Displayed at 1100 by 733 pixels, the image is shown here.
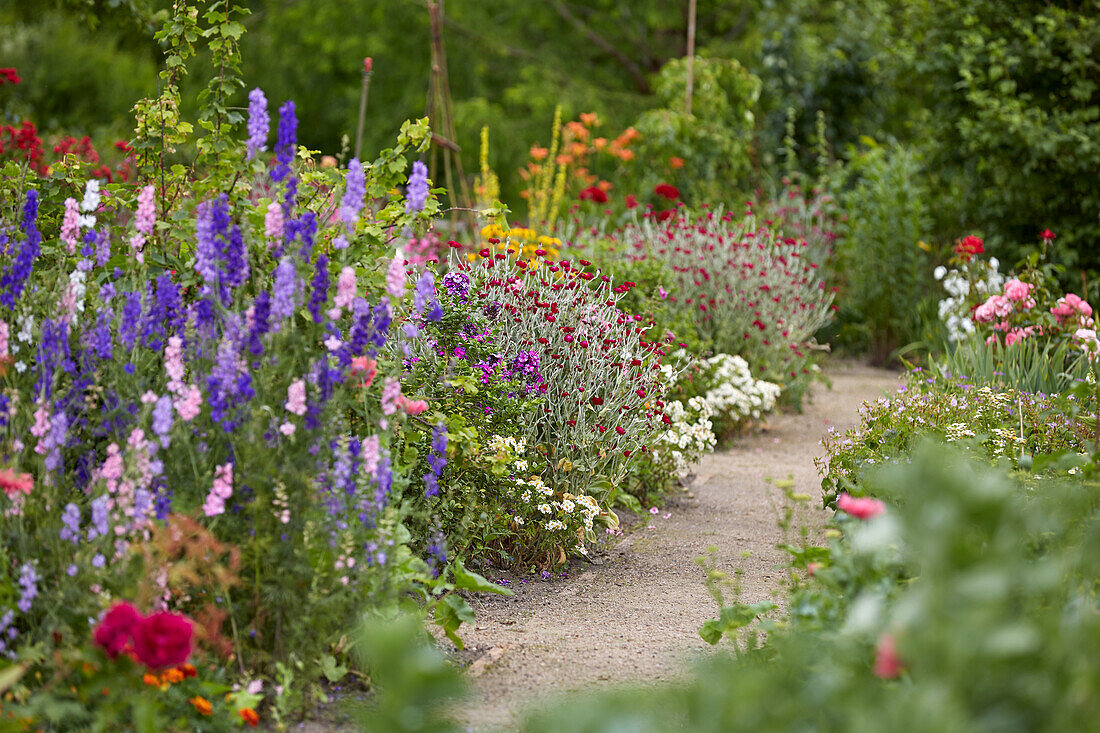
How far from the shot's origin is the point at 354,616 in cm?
253

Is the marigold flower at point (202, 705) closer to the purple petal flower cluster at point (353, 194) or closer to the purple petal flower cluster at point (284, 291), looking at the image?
the purple petal flower cluster at point (284, 291)

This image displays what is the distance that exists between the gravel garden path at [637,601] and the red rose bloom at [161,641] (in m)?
0.75

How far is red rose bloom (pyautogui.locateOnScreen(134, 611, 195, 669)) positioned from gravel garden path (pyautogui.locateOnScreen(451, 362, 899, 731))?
0.75m

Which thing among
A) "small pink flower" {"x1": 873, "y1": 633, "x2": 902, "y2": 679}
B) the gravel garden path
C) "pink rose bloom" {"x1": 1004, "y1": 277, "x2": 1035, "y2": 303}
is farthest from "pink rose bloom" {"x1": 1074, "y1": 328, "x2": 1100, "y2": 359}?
"small pink flower" {"x1": 873, "y1": 633, "x2": 902, "y2": 679}

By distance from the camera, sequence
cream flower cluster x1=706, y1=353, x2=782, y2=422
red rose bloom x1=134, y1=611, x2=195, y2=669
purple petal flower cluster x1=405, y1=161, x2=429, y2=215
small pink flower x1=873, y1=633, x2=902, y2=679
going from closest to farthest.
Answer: small pink flower x1=873, y1=633, x2=902, y2=679, red rose bloom x1=134, y1=611, x2=195, y2=669, purple petal flower cluster x1=405, y1=161, x2=429, y2=215, cream flower cluster x1=706, y1=353, x2=782, y2=422

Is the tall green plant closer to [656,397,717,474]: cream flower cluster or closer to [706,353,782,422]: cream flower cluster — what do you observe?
[706,353,782,422]: cream flower cluster

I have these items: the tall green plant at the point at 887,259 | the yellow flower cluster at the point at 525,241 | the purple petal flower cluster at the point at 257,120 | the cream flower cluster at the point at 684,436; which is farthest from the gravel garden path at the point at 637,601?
the tall green plant at the point at 887,259

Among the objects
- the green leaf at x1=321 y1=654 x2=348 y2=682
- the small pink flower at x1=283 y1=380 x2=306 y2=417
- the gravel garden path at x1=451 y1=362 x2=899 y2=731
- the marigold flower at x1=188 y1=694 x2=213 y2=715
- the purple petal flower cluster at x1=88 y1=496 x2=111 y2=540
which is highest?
the small pink flower at x1=283 y1=380 x2=306 y2=417

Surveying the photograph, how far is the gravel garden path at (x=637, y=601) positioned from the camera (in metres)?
2.74

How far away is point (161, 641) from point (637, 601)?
1.91 m

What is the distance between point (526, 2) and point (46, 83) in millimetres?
6879

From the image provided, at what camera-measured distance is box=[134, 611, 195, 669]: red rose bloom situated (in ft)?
6.13

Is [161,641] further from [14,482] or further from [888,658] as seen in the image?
[888,658]

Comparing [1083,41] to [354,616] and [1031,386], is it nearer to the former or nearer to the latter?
[1031,386]
